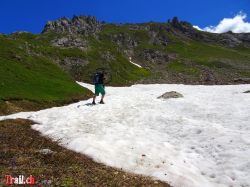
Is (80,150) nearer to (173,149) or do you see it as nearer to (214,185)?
(173,149)

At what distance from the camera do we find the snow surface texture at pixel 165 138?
18.2m

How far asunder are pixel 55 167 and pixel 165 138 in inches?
346

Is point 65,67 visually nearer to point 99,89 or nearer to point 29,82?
point 29,82

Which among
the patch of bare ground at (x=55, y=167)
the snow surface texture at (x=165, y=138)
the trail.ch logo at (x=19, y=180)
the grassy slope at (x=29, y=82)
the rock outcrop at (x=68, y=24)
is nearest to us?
the trail.ch logo at (x=19, y=180)

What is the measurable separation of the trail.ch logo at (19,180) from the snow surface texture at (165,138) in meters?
5.00

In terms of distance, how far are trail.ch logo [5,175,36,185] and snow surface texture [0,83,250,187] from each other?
4995 millimetres

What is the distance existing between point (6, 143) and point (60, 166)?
586 cm

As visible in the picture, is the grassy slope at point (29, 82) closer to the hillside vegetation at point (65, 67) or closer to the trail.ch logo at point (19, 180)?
the hillside vegetation at point (65, 67)

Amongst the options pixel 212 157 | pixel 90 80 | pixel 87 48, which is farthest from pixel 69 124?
pixel 87 48

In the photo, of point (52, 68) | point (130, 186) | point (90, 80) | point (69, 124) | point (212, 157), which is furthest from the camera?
point (90, 80)

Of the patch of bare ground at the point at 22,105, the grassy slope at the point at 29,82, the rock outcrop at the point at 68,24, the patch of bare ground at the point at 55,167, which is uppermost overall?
the rock outcrop at the point at 68,24

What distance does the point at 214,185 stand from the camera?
16922 mm

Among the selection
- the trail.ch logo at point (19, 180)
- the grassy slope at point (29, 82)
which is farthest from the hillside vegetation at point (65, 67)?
the trail.ch logo at point (19, 180)

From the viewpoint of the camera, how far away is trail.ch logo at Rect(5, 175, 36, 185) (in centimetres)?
1470
